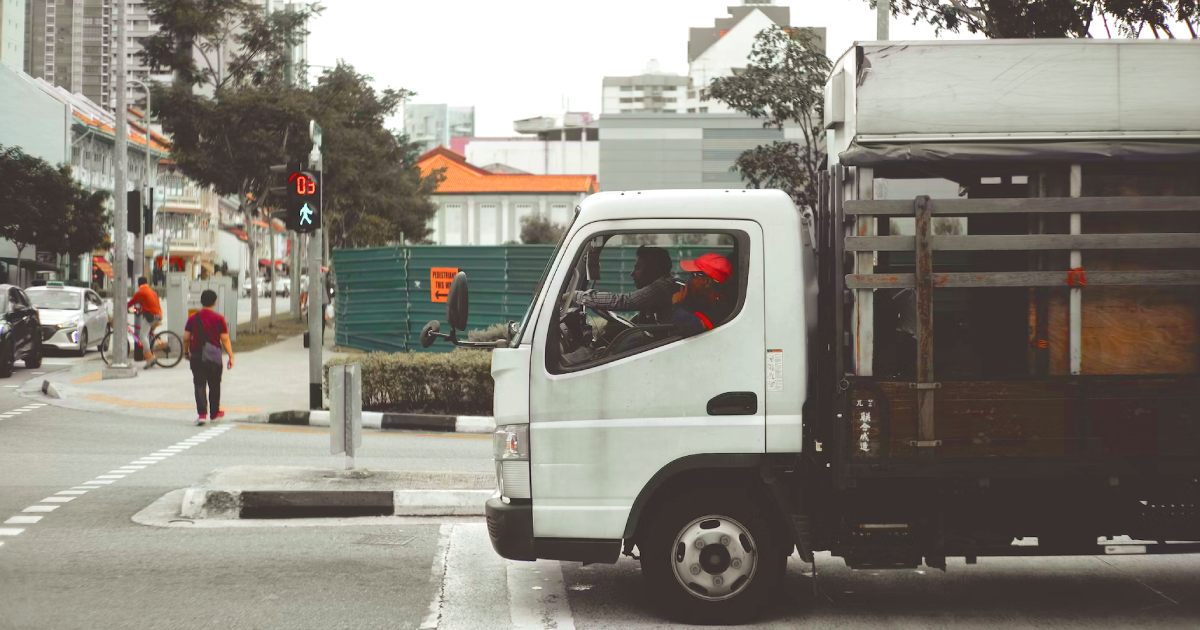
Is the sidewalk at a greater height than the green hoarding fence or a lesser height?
lesser

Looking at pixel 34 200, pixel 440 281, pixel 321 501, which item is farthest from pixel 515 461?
pixel 34 200

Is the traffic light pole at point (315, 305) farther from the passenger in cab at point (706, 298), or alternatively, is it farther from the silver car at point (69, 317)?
the silver car at point (69, 317)

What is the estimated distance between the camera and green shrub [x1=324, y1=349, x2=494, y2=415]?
1501cm

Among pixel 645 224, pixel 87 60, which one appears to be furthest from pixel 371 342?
pixel 87 60

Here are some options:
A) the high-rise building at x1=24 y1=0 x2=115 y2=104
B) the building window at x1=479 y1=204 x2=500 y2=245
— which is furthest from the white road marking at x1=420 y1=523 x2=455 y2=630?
the building window at x1=479 y1=204 x2=500 y2=245

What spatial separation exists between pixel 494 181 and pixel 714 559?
14333 cm

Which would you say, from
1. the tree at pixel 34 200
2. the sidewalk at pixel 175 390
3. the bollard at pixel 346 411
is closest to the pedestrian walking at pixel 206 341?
the sidewalk at pixel 175 390

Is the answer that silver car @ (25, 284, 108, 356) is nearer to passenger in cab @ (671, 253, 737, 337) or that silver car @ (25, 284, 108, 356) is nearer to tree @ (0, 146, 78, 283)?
passenger in cab @ (671, 253, 737, 337)

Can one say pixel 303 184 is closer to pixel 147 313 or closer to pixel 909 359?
pixel 147 313

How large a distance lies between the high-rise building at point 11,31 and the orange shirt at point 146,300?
60.0 meters

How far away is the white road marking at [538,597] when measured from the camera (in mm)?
5871

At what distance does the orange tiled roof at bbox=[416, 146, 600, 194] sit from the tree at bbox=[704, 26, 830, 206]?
12474 cm

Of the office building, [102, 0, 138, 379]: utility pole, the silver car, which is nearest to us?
[102, 0, 138, 379]: utility pole

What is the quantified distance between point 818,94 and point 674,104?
160239mm
